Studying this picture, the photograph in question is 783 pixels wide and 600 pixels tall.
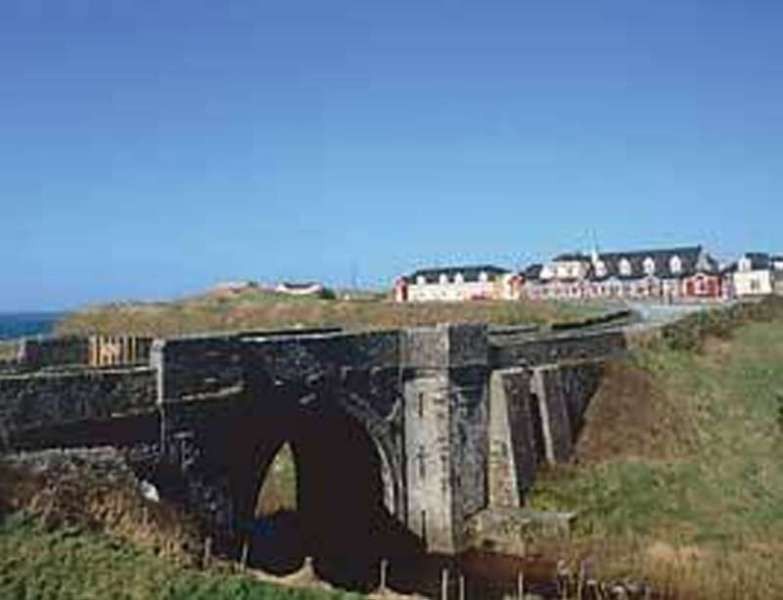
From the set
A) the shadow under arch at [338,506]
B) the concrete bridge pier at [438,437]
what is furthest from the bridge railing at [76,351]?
the concrete bridge pier at [438,437]

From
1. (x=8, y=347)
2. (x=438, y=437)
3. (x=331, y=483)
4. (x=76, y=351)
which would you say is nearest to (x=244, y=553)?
(x=76, y=351)

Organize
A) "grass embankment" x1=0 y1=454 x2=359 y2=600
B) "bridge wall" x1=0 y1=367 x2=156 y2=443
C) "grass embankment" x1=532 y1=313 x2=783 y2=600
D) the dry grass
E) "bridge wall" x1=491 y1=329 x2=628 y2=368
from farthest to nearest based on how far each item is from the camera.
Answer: "bridge wall" x1=491 y1=329 x2=628 y2=368
"grass embankment" x1=532 y1=313 x2=783 y2=600
"bridge wall" x1=0 y1=367 x2=156 y2=443
the dry grass
"grass embankment" x1=0 y1=454 x2=359 y2=600

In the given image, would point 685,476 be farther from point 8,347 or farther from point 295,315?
point 295,315

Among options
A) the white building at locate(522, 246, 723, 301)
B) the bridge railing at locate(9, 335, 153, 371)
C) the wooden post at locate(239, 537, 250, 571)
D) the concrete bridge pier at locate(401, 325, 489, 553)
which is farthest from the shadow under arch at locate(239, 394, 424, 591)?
the white building at locate(522, 246, 723, 301)

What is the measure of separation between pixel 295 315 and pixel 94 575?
1865 inches

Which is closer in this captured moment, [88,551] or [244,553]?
[88,551]

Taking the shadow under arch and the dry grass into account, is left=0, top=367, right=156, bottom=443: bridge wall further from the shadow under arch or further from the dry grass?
the shadow under arch

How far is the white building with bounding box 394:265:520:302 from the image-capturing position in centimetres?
14288

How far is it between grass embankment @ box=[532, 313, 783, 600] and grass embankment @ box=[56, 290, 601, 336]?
15.2 metres

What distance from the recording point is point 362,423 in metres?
39.9

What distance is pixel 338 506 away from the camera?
43719 mm

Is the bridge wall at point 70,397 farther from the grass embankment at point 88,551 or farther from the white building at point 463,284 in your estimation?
the white building at point 463,284

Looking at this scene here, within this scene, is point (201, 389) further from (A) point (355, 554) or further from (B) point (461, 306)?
(B) point (461, 306)

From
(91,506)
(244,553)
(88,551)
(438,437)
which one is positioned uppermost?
(438,437)
